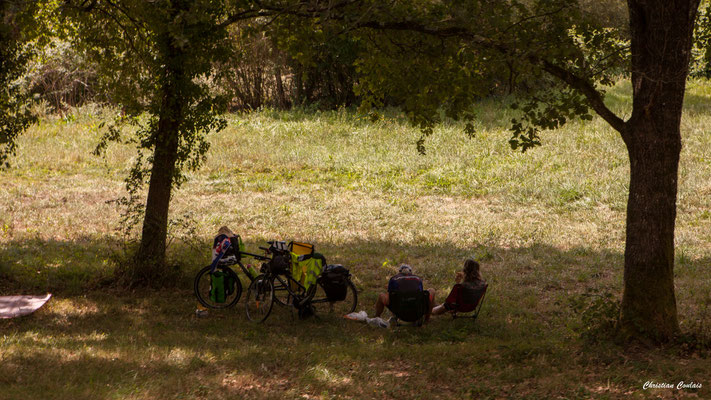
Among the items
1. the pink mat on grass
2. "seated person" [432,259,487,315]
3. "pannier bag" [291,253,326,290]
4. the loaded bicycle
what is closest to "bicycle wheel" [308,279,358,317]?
the loaded bicycle

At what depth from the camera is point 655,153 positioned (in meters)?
7.25

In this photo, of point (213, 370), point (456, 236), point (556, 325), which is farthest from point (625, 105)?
point (213, 370)

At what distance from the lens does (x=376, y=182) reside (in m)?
20.3

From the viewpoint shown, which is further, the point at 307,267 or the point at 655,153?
the point at 307,267

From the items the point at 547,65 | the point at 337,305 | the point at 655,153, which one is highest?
the point at 547,65

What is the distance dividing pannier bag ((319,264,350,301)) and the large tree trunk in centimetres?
362

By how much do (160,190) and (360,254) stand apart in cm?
433

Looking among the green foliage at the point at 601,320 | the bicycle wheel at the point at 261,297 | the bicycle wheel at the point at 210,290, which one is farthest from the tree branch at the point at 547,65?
the bicycle wheel at the point at 210,290

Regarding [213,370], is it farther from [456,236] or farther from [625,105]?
[625,105]

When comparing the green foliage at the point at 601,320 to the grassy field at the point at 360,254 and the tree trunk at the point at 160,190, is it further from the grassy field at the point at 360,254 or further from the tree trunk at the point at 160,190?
the tree trunk at the point at 160,190

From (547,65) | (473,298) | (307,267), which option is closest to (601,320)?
(473,298)

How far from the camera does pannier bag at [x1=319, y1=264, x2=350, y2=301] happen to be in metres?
9.35

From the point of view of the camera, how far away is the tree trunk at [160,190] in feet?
32.2

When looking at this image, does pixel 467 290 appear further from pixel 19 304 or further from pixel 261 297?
pixel 19 304
